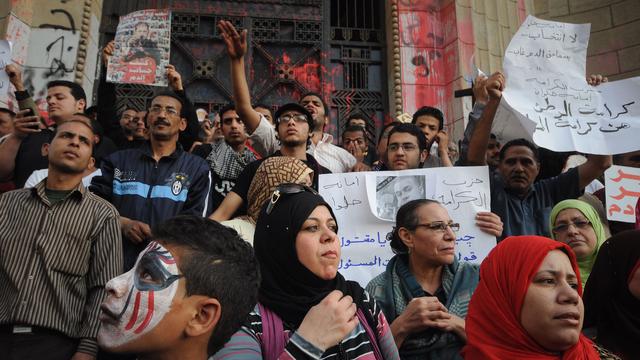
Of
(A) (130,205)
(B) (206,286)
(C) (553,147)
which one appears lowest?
(B) (206,286)

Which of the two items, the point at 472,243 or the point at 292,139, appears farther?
the point at 292,139

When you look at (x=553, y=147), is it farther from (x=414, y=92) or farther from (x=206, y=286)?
(x=414, y=92)

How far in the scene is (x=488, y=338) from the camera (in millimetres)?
2238

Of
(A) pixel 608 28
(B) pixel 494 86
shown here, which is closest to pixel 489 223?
(B) pixel 494 86

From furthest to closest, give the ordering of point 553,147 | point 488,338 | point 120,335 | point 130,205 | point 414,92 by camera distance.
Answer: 1. point 414,92
2. point 553,147
3. point 130,205
4. point 488,338
5. point 120,335

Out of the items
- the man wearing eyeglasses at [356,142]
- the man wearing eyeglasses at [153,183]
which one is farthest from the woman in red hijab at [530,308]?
the man wearing eyeglasses at [356,142]

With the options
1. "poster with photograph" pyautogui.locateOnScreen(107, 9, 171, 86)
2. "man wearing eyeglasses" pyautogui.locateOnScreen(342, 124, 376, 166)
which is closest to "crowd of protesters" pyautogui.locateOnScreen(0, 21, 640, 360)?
"poster with photograph" pyautogui.locateOnScreen(107, 9, 171, 86)

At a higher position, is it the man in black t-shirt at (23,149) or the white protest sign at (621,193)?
the man in black t-shirt at (23,149)

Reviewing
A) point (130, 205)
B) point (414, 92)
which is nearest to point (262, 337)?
point (130, 205)

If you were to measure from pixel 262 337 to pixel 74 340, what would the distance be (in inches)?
A: 52.8

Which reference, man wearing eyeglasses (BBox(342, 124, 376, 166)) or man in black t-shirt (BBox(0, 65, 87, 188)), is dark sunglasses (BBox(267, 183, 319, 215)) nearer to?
man in black t-shirt (BBox(0, 65, 87, 188))

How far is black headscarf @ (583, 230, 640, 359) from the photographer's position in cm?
249

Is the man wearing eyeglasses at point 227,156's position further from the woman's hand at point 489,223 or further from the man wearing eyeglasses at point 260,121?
the woman's hand at point 489,223

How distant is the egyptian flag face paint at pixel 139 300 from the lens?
1.56m
